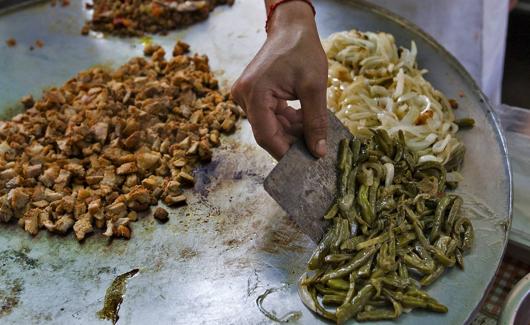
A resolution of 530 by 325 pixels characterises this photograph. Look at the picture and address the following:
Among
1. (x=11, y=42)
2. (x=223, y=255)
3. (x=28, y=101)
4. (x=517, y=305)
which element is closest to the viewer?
(x=517, y=305)

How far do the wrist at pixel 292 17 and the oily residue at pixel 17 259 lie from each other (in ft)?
4.12

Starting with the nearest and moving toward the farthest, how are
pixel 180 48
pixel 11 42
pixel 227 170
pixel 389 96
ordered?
pixel 227 170 < pixel 389 96 < pixel 180 48 < pixel 11 42

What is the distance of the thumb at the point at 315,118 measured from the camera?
203cm

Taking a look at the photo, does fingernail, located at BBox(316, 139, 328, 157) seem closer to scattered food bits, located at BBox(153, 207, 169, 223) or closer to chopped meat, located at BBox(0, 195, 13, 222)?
scattered food bits, located at BBox(153, 207, 169, 223)

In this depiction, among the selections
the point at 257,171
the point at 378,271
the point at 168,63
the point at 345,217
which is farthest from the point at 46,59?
the point at 378,271

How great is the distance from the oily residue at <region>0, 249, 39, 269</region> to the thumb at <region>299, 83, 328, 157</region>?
3.73 feet

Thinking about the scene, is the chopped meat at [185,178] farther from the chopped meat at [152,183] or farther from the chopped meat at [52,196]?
the chopped meat at [52,196]

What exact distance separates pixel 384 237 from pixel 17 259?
1384 millimetres

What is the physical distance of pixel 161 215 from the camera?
227 centimetres

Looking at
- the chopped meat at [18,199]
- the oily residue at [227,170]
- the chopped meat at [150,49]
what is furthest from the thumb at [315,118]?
the chopped meat at [150,49]

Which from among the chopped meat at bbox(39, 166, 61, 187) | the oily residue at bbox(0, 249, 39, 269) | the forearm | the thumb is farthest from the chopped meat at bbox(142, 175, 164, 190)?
the forearm

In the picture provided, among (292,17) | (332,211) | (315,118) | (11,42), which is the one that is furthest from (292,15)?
(11,42)

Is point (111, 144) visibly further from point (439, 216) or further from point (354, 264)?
point (439, 216)

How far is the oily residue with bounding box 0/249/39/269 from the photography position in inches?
85.1
